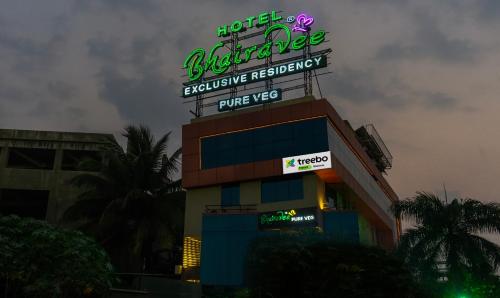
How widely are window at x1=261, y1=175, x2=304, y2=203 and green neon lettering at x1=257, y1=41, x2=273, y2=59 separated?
1418cm

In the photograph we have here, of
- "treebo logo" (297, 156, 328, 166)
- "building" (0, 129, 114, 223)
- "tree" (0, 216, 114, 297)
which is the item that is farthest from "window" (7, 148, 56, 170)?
"tree" (0, 216, 114, 297)

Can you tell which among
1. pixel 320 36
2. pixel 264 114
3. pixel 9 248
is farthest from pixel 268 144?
pixel 9 248

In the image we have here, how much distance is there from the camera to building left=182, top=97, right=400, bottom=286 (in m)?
41.2

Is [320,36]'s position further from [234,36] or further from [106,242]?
[106,242]

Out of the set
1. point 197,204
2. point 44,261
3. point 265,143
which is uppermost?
point 265,143

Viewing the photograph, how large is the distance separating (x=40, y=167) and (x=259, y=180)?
99.0 feet

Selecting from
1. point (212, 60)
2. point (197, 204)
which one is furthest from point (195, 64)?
point (197, 204)

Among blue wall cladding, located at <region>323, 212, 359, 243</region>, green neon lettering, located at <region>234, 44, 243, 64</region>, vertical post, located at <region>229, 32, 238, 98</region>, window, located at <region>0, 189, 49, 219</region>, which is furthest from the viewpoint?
window, located at <region>0, 189, 49, 219</region>

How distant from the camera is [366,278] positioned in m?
22.6

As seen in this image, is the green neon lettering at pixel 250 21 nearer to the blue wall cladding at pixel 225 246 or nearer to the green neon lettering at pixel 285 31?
the green neon lettering at pixel 285 31

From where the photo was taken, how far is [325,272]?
22500 mm

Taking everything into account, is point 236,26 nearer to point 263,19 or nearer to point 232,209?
point 263,19

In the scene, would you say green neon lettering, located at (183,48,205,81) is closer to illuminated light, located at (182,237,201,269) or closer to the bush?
illuminated light, located at (182,237,201,269)

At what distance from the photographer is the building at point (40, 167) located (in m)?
52.4
